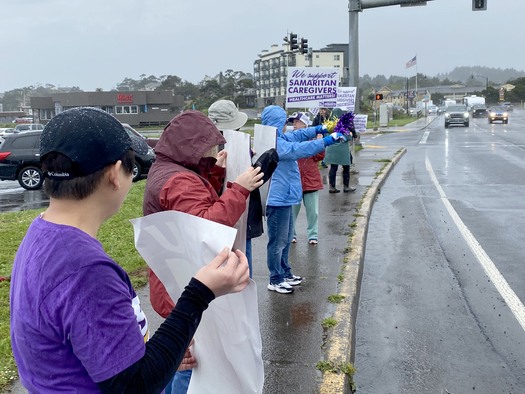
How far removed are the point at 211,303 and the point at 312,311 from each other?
3.12 metres

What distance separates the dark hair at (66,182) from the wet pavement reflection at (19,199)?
11995mm

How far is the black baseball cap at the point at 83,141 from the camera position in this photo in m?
1.42

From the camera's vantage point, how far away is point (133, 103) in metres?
80.9

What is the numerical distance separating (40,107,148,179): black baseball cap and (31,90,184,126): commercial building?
80.5 m

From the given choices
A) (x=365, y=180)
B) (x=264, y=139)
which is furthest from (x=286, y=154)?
(x=365, y=180)

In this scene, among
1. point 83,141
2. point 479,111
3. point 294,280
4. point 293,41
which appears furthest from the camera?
point 479,111

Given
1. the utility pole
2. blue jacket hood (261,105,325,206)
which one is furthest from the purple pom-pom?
the utility pole

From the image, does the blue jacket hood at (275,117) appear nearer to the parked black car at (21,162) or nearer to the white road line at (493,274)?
the white road line at (493,274)

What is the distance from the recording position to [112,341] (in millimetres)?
1304

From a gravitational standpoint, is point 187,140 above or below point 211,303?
above

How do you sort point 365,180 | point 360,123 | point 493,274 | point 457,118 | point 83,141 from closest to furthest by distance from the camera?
point 83,141
point 493,274
point 365,180
point 360,123
point 457,118

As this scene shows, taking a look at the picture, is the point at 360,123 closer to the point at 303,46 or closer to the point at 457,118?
the point at 303,46

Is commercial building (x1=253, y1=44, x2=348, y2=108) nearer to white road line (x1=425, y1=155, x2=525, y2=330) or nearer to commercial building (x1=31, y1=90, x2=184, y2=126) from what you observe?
commercial building (x1=31, y1=90, x2=184, y2=126)

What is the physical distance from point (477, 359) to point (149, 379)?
347 centimetres
